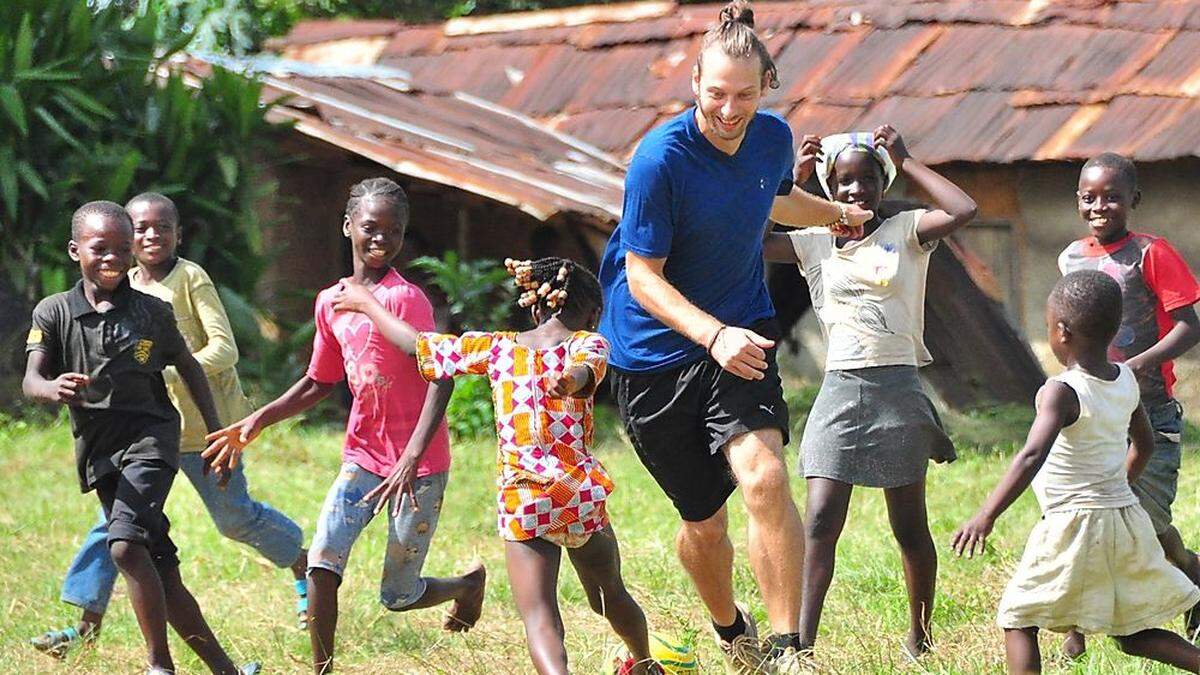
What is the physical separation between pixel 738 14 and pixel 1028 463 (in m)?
1.53

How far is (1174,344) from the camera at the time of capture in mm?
5469

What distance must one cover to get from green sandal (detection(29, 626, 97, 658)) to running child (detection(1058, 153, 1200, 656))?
3564 mm

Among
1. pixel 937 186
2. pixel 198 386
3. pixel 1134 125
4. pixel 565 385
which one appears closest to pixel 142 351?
pixel 198 386

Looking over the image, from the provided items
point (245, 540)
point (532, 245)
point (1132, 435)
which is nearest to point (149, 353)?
point (245, 540)

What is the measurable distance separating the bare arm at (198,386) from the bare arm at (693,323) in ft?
5.09

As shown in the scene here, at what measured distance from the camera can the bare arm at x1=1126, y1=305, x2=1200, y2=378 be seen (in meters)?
5.42

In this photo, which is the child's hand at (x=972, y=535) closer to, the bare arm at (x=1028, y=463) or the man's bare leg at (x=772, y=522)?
the bare arm at (x=1028, y=463)

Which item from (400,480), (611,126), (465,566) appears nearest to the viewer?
(400,480)

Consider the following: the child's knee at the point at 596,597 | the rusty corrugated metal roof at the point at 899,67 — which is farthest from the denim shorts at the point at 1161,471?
the rusty corrugated metal roof at the point at 899,67

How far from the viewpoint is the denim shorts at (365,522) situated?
557cm

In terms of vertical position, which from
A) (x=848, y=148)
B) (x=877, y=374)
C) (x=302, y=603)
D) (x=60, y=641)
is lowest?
(x=60, y=641)

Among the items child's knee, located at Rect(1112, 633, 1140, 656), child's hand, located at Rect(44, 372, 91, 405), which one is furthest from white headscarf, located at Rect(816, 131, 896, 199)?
child's hand, located at Rect(44, 372, 91, 405)

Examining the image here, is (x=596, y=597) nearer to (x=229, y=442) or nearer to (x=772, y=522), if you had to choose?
(x=772, y=522)

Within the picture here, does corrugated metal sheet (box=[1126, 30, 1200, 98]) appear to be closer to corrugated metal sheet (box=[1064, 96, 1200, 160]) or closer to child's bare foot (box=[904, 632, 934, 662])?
corrugated metal sheet (box=[1064, 96, 1200, 160])
